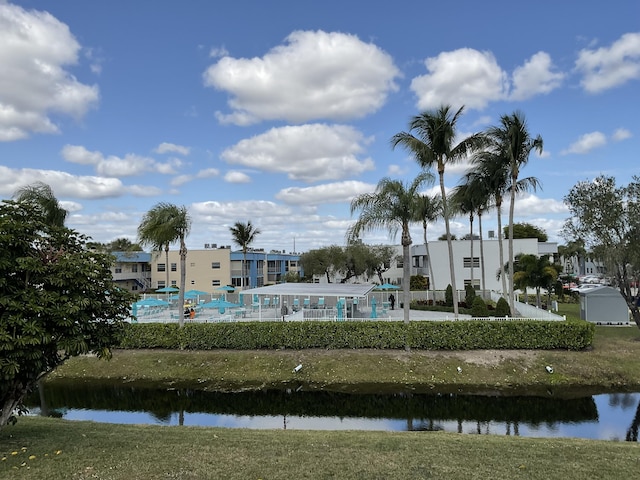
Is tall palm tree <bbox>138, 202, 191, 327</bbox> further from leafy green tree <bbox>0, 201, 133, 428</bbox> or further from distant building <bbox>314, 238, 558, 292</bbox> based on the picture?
distant building <bbox>314, 238, 558, 292</bbox>

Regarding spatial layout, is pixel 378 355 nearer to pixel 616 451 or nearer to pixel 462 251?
pixel 616 451

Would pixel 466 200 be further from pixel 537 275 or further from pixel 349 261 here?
pixel 349 261

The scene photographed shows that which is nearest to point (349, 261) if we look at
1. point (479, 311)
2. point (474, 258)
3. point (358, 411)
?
point (474, 258)

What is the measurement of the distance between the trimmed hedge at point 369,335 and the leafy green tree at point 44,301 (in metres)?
11.2

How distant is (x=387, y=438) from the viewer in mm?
8688

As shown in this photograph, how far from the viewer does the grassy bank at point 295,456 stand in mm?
6469

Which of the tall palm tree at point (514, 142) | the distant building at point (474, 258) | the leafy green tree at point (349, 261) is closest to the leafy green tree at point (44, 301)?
the tall palm tree at point (514, 142)

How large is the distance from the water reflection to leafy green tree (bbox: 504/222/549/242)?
6493 cm

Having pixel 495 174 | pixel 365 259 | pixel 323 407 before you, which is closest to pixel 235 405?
pixel 323 407

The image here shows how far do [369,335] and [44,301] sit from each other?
14.2 meters

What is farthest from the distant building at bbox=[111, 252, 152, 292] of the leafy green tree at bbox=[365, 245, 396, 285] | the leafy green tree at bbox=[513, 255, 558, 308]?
the leafy green tree at bbox=[513, 255, 558, 308]

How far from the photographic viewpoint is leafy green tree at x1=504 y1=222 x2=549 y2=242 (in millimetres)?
75463

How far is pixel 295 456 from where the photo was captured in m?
7.23

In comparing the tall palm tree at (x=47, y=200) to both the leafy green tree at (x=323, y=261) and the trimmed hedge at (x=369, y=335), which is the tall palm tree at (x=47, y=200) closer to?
the trimmed hedge at (x=369, y=335)
